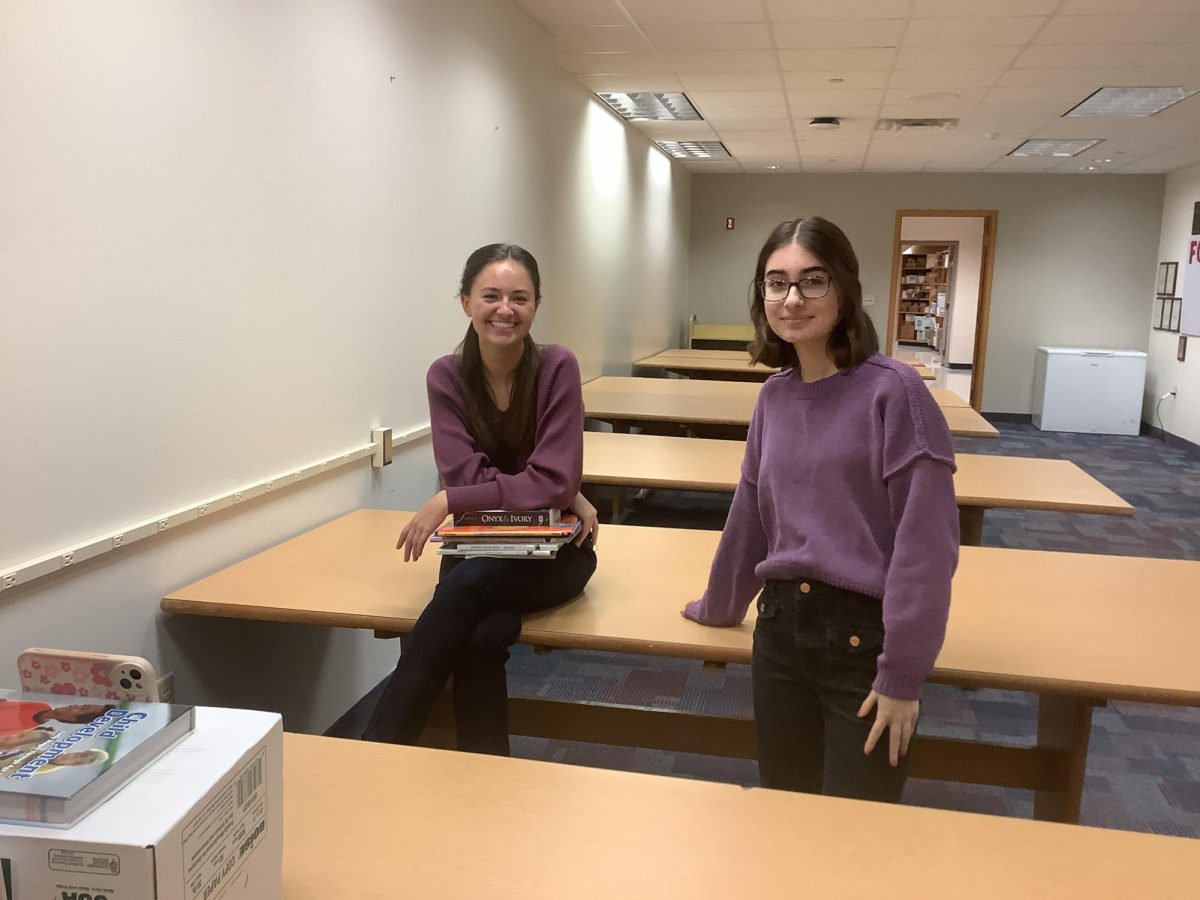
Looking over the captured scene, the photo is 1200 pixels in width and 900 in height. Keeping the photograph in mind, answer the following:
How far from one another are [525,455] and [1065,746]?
1.37m

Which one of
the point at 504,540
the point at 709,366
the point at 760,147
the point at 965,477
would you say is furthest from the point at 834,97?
the point at 504,540

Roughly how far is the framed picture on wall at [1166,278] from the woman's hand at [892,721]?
28.6 feet

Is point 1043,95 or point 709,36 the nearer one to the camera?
point 709,36

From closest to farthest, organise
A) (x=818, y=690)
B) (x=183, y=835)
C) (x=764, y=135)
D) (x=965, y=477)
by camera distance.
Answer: (x=183, y=835) → (x=818, y=690) → (x=965, y=477) → (x=764, y=135)

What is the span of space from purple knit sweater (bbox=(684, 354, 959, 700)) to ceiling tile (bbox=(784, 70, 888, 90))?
401cm

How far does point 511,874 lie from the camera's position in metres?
0.98

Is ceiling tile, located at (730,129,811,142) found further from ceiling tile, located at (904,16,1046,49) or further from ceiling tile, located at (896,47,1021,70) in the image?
ceiling tile, located at (904,16,1046,49)

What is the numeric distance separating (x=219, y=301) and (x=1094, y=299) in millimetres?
9260

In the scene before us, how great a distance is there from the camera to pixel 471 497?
199 centimetres

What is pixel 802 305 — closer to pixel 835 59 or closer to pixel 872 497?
pixel 872 497

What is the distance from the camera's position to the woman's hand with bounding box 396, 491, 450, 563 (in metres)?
1.97

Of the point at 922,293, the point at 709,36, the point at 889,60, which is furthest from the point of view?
the point at 922,293

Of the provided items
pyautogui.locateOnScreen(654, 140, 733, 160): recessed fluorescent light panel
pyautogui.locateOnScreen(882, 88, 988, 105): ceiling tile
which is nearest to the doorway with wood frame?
pyautogui.locateOnScreen(654, 140, 733, 160): recessed fluorescent light panel

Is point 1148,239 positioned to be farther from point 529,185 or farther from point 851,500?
point 851,500
